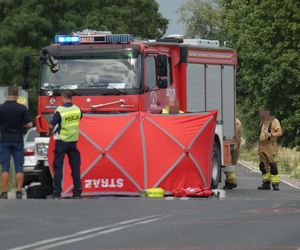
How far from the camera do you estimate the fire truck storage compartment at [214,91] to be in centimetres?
2111

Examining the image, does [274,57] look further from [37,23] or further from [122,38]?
[122,38]

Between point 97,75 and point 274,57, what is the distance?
28.4 metres

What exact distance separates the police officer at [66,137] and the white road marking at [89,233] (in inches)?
141

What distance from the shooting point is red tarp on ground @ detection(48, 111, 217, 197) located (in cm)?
1792

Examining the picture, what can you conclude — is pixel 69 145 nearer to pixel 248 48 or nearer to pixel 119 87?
pixel 119 87

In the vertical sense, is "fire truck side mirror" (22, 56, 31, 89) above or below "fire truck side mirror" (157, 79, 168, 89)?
above

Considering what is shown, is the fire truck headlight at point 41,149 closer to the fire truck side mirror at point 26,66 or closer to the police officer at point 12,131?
the police officer at point 12,131

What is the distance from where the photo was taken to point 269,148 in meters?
21.9

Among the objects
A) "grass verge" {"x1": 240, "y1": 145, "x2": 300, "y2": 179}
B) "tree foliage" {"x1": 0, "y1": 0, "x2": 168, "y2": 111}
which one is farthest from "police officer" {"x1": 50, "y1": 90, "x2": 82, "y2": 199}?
"tree foliage" {"x1": 0, "y1": 0, "x2": 168, "y2": 111}

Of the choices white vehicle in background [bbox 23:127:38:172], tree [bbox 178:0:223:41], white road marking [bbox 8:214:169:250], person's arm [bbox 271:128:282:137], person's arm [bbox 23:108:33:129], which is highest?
tree [bbox 178:0:223:41]

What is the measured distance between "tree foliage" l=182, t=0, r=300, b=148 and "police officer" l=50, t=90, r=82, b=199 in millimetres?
28965

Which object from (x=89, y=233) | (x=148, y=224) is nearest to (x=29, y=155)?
(x=148, y=224)

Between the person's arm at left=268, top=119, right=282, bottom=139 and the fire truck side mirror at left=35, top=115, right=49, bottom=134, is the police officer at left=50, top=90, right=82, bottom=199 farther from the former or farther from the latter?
the person's arm at left=268, top=119, right=282, bottom=139

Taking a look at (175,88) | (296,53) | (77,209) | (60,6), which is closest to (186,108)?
(175,88)
